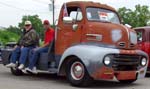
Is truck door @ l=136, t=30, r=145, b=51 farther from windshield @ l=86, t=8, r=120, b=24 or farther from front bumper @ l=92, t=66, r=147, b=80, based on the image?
front bumper @ l=92, t=66, r=147, b=80

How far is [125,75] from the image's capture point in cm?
1126

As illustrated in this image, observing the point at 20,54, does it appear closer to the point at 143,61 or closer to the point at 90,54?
the point at 90,54

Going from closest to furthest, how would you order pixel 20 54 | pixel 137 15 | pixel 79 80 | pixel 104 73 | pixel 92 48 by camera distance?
1. pixel 104 73
2. pixel 92 48
3. pixel 79 80
4. pixel 20 54
5. pixel 137 15

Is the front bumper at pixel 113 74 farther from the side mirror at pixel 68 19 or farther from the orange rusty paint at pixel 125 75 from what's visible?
the side mirror at pixel 68 19

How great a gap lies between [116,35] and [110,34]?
160mm

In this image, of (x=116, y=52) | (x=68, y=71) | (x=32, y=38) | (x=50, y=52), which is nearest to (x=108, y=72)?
(x=116, y=52)

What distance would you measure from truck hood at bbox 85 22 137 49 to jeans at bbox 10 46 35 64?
2.60m

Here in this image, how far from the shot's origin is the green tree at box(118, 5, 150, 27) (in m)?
70.9

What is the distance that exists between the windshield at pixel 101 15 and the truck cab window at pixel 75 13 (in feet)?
0.75

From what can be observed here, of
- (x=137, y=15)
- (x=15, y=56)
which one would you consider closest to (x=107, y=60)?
(x=15, y=56)

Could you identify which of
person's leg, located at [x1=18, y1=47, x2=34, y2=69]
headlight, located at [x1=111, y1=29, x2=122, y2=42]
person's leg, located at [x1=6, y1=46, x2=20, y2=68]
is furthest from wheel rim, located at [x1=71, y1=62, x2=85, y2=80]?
person's leg, located at [x1=6, y1=46, x2=20, y2=68]

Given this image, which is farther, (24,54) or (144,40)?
(144,40)

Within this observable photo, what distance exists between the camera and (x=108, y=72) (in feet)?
35.7

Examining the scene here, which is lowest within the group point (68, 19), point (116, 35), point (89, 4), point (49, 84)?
point (49, 84)
